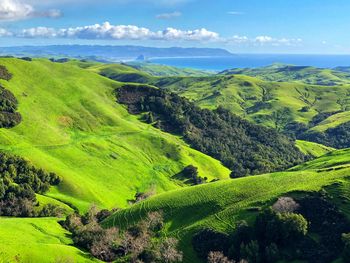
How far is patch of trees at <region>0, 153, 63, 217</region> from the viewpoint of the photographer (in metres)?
108

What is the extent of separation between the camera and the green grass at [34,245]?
208ft

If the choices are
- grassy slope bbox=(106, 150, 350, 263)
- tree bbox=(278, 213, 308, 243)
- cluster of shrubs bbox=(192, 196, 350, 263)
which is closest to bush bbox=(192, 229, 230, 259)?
cluster of shrubs bbox=(192, 196, 350, 263)

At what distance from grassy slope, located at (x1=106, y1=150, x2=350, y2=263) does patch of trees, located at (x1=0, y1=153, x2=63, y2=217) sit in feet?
97.2

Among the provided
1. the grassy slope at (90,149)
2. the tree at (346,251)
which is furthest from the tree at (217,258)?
the grassy slope at (90,149)

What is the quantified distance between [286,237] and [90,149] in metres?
105

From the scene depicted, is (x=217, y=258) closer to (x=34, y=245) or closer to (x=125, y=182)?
(x=34, y=245)

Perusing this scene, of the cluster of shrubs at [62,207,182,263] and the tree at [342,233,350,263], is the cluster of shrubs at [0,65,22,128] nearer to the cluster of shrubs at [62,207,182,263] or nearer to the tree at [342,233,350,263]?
the cluster of shrubs at [62,207,182,263]

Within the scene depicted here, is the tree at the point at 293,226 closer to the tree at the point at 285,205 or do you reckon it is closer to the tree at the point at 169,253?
the tree at the point at 285,205

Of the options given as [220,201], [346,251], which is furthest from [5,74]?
[346,251]

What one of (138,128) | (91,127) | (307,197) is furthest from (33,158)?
(307,197)

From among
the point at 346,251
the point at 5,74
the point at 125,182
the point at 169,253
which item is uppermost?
the point at 5,74

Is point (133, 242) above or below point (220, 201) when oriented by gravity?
below

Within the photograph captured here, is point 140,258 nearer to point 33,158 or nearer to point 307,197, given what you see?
point 307,197

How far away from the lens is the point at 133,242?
74.0 meters
